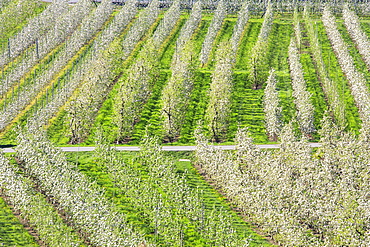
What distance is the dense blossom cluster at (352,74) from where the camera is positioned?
478 ft

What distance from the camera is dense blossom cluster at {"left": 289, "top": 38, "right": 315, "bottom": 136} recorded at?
458 feet

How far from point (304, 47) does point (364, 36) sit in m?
17.8

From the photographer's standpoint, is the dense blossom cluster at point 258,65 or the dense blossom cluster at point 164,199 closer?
the dense blossom cluster at point 164,199

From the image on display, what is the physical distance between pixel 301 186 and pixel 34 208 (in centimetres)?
4466

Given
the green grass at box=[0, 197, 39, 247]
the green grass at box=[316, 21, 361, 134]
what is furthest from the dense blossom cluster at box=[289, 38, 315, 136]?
the green grass at box=[0, 197, 39, 247]

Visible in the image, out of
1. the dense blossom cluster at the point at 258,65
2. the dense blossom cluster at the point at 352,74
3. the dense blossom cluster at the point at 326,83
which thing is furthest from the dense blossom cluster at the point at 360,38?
the dense blossom cluster at the point at 258,65

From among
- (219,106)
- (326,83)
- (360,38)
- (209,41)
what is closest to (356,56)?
(360,38)

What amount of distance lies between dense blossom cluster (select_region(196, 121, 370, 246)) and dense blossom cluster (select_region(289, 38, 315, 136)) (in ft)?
32.8

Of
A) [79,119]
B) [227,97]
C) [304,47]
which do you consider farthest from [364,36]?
[79,119]

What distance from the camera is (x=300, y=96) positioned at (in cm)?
14725

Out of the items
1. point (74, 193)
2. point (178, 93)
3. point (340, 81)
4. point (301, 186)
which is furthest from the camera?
point (340, 81)

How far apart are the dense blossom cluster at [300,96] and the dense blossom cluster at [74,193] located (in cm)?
5067

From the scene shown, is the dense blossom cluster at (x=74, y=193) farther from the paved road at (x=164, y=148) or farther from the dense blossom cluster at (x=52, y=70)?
the dense blossom cluster at (x=52, y=70)

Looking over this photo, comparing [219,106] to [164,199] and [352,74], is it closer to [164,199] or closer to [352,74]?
[164,199]
